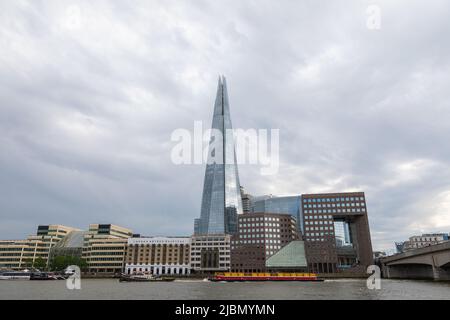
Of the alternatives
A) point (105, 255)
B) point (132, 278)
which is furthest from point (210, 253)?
point (132, 278)

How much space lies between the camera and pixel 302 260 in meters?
Answer: 167

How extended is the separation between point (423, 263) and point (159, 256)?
13429 centimetres

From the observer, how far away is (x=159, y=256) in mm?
190125

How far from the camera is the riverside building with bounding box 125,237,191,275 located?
612 ft

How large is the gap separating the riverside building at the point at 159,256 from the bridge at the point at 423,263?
336 ft

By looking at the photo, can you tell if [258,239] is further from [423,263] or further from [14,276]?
[14,276]

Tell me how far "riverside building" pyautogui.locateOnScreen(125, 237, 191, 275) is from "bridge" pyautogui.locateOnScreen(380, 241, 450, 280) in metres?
102

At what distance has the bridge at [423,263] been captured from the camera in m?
86.5

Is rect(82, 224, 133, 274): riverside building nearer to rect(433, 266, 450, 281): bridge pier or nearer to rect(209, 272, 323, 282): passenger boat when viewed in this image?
rect(209, 272, 323, 282): passenger boat
